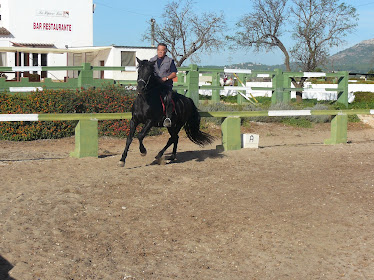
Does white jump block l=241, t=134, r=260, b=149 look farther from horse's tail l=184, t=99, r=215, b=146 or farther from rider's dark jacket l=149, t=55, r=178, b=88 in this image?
rider's dark jacket l=149, t=55, r=178, b=88

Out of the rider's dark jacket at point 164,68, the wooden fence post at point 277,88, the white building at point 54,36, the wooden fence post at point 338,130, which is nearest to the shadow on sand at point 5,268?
the rider's dark jacket at point 164,68

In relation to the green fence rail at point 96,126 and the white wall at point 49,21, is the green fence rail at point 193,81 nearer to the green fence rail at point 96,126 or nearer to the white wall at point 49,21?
the green fence rail at point 96,126

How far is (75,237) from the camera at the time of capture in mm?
5867

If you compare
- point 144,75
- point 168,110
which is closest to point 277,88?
point 168,110

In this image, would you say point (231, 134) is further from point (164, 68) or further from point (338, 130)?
point (338, 130)

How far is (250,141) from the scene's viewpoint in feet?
38.8

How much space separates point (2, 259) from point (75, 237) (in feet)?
2.88

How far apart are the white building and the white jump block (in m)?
21.2

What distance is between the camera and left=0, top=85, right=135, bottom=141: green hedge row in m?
12.4

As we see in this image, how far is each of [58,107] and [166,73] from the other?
4037 millimetres

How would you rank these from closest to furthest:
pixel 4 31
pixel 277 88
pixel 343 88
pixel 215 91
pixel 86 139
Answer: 1. pixel 86 139
2. pixel 277 88
3. pixel 343 88
4. pixel 215 91
5. pixel 4 31

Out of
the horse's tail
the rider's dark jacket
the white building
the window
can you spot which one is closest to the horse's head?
the rider's dark jacket

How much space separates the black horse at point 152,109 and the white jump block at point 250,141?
4.86 feet

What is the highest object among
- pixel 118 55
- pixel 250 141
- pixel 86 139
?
pixel 118 55
